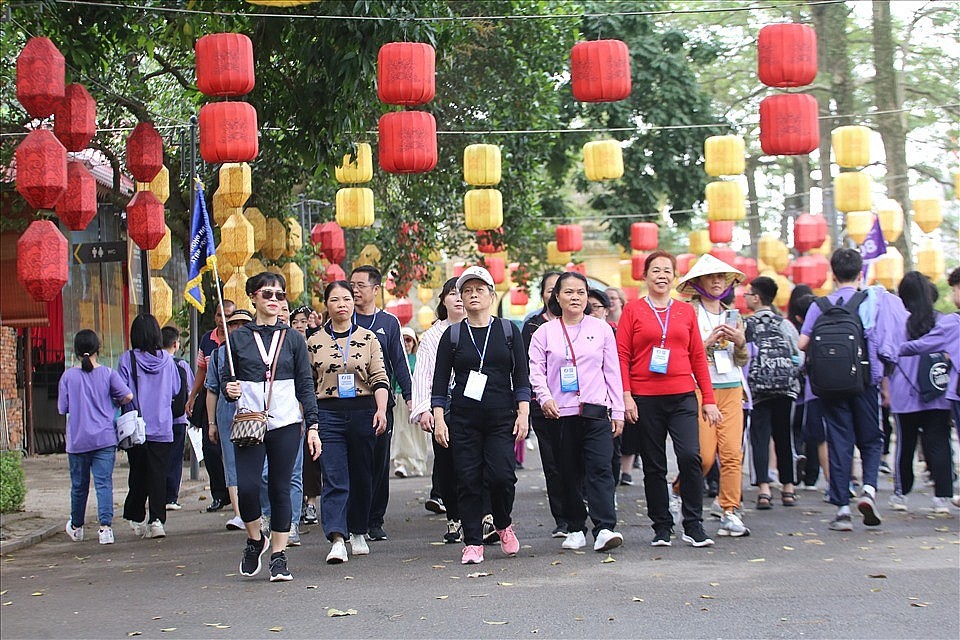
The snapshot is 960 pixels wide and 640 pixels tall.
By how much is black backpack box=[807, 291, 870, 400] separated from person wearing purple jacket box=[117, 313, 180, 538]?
5.19 metres

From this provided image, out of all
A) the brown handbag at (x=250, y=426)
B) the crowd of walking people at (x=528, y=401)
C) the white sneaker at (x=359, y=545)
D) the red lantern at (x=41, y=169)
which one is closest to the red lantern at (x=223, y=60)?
the crowd of walking people at (x=528, y=401)

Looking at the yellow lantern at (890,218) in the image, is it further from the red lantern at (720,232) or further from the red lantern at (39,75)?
the red lantern at (39,75)

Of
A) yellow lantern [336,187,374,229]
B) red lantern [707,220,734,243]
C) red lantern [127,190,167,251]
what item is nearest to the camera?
red lantern [127,190,167,251]

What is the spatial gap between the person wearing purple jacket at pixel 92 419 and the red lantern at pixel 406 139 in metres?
3.81

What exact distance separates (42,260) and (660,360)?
4.36 meters

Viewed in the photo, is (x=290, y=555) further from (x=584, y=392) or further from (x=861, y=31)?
(x=861, y=31)

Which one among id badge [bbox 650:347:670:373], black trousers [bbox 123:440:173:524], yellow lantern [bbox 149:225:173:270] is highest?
yellow lantern [bbox 149:225:173:270]

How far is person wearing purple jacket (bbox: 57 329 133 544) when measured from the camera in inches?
435

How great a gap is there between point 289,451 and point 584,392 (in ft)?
6.48

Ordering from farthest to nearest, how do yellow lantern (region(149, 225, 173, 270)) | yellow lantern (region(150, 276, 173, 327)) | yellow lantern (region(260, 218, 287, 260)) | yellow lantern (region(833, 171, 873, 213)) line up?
yellow lantern (region(833, 171, 873, 213)) → yellow lantern (region(260, 218, 287, 260)) → yellow lantern (region(150, 276, 173, 327)) → yellow lantern (region(149, 225, 173, 270))

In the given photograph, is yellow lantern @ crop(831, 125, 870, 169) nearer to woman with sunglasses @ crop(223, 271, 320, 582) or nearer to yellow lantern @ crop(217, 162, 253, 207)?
yellow lantern @ crop(217, 162, 253, 207)

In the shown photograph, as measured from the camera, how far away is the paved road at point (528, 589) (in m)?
6.80

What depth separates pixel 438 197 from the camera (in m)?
26.6

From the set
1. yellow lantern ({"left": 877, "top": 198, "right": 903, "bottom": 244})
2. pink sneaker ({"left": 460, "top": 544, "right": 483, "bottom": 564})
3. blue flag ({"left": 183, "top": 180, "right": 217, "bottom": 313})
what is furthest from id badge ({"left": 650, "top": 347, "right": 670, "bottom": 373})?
yellow lantern ({"left": 877, "top": 198, "right": 903, "bottom": 244})
